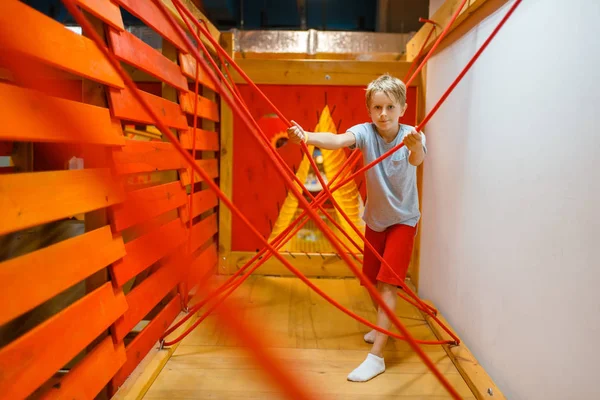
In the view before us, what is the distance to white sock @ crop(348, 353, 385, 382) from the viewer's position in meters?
1.37

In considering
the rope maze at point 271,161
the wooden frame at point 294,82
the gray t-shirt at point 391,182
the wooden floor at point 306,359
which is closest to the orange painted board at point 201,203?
the wooden frame at point 294,82

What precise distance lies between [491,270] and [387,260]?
318 mm

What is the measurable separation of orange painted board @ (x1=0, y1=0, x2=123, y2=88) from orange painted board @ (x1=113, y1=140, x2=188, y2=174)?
0.70 feet

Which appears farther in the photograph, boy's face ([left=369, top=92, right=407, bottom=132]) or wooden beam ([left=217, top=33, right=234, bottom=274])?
wooden beam ([left=217, top=33, right=234, bottom=274])

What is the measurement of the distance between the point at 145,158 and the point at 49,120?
1.81 feet

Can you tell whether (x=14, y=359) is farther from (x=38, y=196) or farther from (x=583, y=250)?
(x=583, y=250)

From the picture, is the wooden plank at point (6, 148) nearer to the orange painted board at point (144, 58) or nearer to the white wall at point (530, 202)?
the orange painted board at point (144, 58)

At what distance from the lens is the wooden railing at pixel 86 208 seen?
772mm

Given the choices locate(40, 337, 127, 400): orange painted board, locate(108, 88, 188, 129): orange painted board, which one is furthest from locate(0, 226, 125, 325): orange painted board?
locate(108, 88, 188, 129): orange painted board

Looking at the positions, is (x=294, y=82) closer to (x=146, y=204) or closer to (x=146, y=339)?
(x=146, y=204)

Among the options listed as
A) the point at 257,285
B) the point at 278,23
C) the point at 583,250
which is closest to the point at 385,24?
the point at 278,23

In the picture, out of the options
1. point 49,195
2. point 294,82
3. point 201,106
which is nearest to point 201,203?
point 201,106

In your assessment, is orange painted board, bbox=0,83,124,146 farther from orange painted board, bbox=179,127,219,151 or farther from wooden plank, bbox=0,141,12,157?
wooden plank, bbox=0,141,12,157

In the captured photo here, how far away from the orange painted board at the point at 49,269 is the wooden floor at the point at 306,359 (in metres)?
0.46
